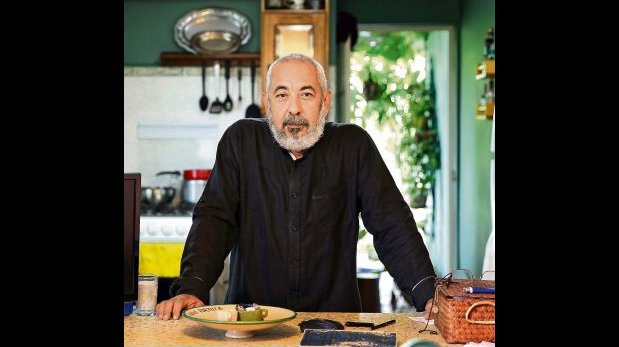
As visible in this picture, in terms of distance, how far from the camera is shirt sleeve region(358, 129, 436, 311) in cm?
262

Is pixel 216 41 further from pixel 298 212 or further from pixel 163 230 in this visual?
pixel 298 212

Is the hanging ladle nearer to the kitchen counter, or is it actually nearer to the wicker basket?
the kitchen counter

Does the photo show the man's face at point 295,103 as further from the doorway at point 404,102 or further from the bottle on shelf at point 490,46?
the doorway at point 404,102

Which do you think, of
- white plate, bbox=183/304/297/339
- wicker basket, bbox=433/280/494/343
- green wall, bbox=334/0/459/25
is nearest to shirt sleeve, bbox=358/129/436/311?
wicker basket, bbox=433/280/494/343

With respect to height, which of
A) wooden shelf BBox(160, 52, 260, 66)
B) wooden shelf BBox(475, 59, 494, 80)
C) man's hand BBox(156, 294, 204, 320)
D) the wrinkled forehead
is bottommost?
man's hand BBox(156, 294, 204, 320)

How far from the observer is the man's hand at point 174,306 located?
237 cm

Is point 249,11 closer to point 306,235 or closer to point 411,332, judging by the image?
point 306,235

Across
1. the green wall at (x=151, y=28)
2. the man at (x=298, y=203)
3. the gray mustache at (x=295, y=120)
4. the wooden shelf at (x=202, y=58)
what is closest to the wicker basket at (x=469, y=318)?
the man at (x=298, y=203)

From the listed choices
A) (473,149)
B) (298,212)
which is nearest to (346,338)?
(298,212)

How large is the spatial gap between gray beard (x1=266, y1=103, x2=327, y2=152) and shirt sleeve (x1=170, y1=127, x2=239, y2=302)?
0.19m

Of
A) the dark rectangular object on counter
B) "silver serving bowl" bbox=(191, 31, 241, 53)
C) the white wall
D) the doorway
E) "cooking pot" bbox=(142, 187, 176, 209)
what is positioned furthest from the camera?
the doorway

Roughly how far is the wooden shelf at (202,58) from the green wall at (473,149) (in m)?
1.76
